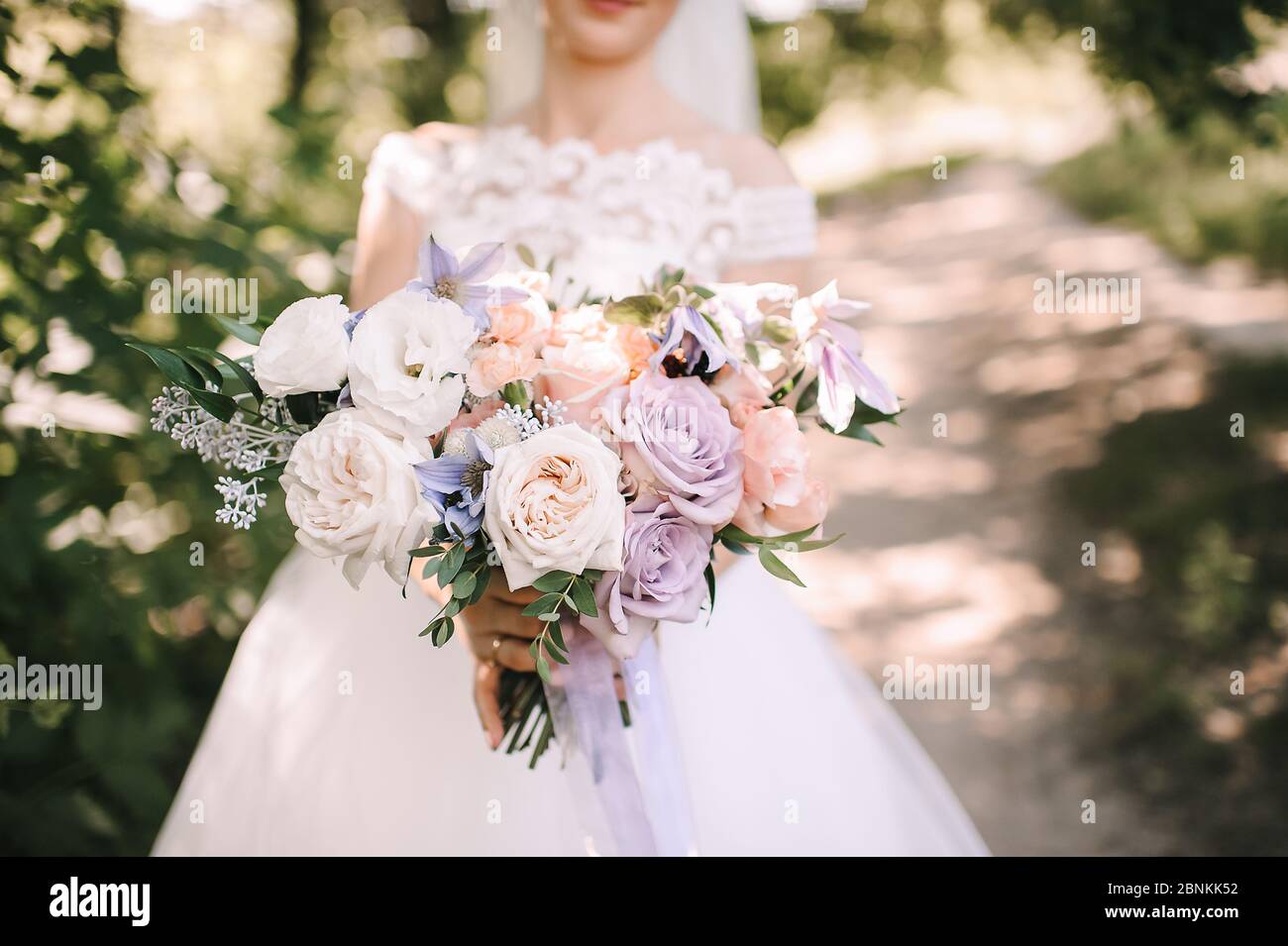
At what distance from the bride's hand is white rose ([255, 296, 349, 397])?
0.38 m

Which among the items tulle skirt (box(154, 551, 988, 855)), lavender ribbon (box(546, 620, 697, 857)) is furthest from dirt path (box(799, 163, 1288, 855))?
lavender ribbon (box(546, 620, 697, 857))

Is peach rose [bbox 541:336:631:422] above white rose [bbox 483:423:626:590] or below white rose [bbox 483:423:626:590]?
above

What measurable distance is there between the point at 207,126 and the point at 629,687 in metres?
4.86

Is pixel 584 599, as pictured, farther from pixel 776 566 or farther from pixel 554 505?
pixel 776 566

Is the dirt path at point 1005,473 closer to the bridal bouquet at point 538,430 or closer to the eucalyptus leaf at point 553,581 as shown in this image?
the bridal bouquet at point 538,430

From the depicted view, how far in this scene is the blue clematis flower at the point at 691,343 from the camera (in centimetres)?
147

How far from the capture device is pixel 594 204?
2268 millimetres

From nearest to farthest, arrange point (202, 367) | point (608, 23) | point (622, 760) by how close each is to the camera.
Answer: point (202, 367), point (622, 760), point (608, 23)

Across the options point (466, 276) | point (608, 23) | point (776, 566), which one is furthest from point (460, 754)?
point (608, 23)

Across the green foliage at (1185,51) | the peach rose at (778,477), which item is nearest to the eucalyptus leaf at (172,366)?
the peach rose at (778,477)

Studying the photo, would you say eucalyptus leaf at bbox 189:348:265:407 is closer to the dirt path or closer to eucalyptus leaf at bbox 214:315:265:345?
eucalyptus leaf at bbox 214:315:265:345

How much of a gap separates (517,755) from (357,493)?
874 mm

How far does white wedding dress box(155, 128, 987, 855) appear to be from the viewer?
6.69 feet

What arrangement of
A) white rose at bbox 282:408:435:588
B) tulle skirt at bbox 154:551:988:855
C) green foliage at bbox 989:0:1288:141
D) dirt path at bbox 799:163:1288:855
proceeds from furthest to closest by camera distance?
dirt path at bbox 799:163:1288:855 → green foliage at bbox 989:0:1288:141 → tulle skirt at bbox 154:551:988:855 → white rose at bbox 282:408:435:588
